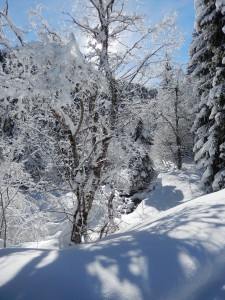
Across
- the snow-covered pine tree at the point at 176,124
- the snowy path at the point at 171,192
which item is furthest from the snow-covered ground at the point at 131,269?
the snow-covered pine tree at the point at 176,124

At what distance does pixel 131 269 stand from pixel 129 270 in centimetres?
2

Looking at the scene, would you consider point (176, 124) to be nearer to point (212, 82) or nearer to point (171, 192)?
point (171, 192)

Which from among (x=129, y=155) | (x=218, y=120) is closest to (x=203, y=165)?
(x=218, y=120)

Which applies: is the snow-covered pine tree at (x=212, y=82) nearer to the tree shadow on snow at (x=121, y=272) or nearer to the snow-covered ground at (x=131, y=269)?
the snow-covered ground at (x=131, y=269)

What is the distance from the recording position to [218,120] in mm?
11562

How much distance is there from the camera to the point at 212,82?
1227 centimetres

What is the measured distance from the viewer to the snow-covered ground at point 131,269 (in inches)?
84.5

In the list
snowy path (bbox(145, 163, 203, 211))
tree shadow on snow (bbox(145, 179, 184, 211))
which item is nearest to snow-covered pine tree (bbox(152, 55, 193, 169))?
snowy path (bbox(145, 163, 203, 211))

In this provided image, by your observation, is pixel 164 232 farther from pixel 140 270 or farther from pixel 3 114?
pixel 3 114

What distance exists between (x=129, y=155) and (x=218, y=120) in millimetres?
4902

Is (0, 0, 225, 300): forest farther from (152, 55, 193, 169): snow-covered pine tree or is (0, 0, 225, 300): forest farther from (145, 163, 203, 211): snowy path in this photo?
(152, 55, 193, 169): snow-covered pine tree

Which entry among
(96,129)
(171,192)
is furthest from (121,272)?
(171,192)

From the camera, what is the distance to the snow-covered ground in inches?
84.5

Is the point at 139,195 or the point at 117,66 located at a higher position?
the point at 117,66
